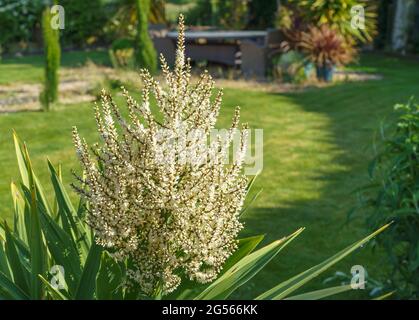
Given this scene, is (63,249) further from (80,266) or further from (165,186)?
(165,186)

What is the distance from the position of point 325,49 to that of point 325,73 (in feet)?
2.27

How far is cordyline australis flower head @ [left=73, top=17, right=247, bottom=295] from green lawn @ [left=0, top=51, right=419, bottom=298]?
3387mm

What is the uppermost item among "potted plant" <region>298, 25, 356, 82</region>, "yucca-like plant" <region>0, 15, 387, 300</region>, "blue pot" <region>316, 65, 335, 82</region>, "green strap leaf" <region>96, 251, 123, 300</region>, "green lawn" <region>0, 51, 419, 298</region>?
"yucca-like plant" <region>0, 15, 387, 300</region>

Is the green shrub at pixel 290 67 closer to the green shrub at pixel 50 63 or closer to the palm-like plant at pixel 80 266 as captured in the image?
the green shrub at pixel 50 63

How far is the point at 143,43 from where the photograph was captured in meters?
16.8

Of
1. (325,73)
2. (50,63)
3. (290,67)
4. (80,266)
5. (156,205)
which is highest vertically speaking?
(156,205)

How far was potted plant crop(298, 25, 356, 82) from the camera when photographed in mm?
17641

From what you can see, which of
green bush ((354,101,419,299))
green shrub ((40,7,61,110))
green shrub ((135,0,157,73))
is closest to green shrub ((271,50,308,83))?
green shrub ((135,0,157,73))

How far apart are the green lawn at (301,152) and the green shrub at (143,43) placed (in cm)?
226

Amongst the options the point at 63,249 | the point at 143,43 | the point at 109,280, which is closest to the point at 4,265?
the point at 63,249

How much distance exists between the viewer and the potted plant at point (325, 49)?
1764cm

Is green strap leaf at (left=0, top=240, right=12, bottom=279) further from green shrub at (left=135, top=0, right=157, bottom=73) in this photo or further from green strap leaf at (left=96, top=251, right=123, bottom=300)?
Result: green shrub at (left=135, top=0, right=157, bottom=73)

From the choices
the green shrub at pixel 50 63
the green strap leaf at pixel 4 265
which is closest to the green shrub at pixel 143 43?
the green shrub at pixel 50 63
